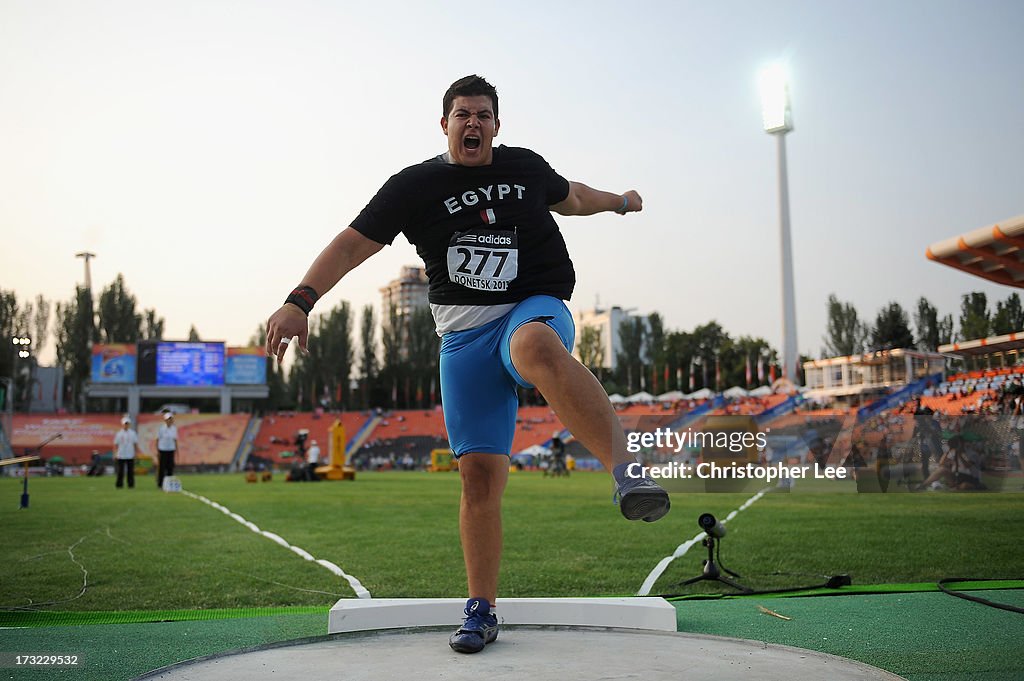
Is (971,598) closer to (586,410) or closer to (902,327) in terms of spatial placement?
(586,410)

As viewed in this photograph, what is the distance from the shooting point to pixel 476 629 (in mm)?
2896

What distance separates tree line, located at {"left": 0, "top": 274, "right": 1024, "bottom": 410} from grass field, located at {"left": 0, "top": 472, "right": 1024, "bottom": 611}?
39.0 meters

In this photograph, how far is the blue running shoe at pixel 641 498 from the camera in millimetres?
2350

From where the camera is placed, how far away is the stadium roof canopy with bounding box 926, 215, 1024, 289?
6.03 metres

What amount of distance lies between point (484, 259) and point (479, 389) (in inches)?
19.8

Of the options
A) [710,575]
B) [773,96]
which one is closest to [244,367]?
[773,96]

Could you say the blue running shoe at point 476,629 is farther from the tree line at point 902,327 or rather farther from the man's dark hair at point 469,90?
the tree line at point 902,327

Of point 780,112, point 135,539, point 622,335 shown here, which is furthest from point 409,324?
point 135,539

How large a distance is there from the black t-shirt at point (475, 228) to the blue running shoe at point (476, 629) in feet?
3.69

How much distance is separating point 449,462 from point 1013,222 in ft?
103

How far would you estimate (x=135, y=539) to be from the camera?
797 cm

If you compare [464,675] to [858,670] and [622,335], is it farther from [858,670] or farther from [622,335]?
[622,335]

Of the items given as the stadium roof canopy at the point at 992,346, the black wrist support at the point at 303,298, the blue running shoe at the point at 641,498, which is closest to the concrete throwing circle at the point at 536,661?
the blue running shoe at the point at 641,498

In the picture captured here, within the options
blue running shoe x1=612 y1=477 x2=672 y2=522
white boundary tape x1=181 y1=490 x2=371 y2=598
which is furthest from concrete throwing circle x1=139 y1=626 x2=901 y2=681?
white boundary tape x1=181 y1=490 x2=371 y2=598
